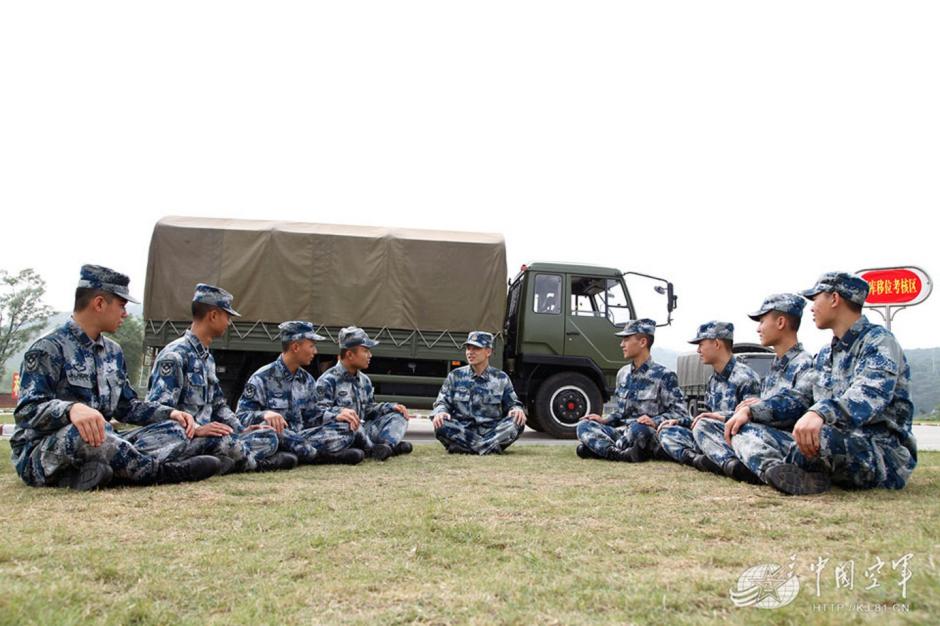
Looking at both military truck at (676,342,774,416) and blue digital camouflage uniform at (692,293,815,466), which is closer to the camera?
blue digital camouflage uniform at (692,293,815,466)

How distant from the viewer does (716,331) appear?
5.54 m

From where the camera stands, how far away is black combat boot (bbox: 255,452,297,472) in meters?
4.91

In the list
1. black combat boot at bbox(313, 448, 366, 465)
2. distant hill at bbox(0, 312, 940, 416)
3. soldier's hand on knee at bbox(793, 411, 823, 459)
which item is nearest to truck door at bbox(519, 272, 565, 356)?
black combat boot at bbox(313, 448, 366, 465)

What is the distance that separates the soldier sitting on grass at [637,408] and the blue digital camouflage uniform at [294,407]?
210 centimetres

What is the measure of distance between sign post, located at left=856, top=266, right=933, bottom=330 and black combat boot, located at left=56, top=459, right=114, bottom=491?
616 cm

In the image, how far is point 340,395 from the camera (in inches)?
243

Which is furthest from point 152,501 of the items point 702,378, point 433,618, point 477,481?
point 702,378

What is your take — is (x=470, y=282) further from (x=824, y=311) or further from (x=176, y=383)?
(x=824, y=311)

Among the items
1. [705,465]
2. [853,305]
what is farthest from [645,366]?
[853,305]

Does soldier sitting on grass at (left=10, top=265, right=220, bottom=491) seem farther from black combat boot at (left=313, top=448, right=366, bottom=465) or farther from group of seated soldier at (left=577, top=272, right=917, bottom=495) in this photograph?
group of seated soldier at (left=577, top=272, right=917, bottom=495)

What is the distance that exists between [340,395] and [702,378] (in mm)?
10461

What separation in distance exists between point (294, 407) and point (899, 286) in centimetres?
554

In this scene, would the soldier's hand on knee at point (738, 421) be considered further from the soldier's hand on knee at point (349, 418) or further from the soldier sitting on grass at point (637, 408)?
the soldier's hand on knee at point (349, 418)

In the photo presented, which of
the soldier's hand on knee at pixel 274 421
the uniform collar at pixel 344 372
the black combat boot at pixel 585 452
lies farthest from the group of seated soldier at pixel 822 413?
the soldier's hand on knee at pixel 274 421
